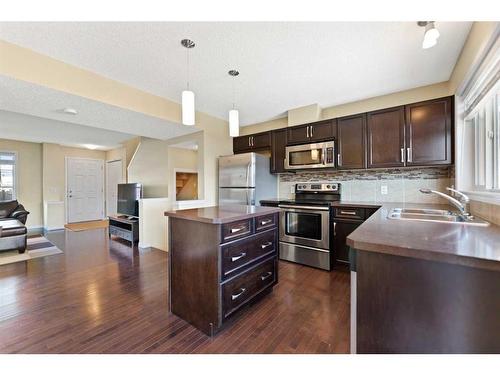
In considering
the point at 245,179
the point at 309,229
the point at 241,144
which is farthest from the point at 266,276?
the point at 241,144

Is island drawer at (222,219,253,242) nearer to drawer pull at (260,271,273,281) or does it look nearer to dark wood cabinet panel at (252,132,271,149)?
drawer pull at (260,271,273,281)

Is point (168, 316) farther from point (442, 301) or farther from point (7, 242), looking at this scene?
point (7, 242)

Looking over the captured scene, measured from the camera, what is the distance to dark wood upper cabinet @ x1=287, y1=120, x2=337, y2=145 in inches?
125

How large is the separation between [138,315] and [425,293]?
6.87 ft

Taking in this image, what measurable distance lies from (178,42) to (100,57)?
838 mm

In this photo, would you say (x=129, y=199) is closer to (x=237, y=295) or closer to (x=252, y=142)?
(x=252, y=142)

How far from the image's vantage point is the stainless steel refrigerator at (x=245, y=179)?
3420mm

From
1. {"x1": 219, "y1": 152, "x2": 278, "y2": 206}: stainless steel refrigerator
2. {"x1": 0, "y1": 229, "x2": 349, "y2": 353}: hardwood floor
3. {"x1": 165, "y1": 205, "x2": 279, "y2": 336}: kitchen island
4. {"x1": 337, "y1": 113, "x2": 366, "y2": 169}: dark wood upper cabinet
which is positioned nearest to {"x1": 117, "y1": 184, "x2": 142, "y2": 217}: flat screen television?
{"x1": 0, "y1": 229, "x2": 349, "y2": 353}: hardwood floor

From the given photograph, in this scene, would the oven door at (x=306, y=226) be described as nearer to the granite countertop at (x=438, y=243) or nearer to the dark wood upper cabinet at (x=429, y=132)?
the dark wood upper cabinet at (x=429, y=132)

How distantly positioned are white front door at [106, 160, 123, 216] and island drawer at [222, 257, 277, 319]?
21.7 ft

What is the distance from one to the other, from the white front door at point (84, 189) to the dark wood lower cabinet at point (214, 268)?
6.69 m

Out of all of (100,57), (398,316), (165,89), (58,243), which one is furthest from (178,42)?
(58,243)

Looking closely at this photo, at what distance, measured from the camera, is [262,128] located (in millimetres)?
4211
